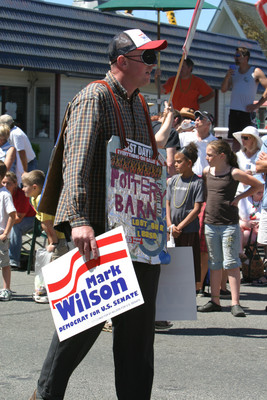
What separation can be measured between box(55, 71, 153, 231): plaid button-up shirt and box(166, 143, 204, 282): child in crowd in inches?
162

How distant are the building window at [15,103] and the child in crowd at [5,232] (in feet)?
33.5

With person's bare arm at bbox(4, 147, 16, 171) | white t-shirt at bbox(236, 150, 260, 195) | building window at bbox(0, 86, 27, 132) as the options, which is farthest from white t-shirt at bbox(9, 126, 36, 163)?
building window at bbox(0, 86, 27, 132)

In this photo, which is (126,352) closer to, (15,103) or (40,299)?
(40,299)

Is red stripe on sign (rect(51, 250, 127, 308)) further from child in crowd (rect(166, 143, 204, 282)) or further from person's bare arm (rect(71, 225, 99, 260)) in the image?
child in crowd (rect(166, 143, 204, 282))

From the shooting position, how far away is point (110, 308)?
376 centimetres

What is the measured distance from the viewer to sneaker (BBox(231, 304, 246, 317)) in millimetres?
7680

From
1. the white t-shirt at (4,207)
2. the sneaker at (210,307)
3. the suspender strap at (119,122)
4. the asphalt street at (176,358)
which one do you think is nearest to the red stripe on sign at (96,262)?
the suspender strap at (119,122)

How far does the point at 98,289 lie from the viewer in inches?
148

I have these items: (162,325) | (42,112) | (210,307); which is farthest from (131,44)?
(42,112)

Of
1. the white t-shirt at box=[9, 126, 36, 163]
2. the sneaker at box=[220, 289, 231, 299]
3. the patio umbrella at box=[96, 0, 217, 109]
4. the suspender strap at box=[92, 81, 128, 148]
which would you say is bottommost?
the sneaker at box=[220, 289, 231, 299]

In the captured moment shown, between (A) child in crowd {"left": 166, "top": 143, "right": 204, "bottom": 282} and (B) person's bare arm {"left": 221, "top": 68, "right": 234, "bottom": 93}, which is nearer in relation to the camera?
(A) child in crowd {"left": 166, "top": 143, "right": 204, "bottom": 282}

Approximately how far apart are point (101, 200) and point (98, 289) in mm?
481

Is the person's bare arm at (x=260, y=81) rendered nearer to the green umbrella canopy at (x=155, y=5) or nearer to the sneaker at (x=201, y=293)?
the green umbrella canopy at (x=155, y=5)

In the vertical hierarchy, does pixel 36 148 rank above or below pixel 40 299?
above
